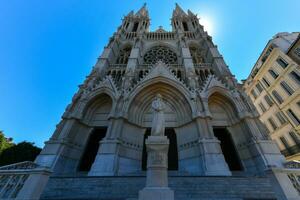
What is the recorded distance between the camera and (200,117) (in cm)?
1004

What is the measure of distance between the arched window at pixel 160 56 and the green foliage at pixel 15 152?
17.7 meters

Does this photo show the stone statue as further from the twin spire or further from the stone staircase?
the twin spire

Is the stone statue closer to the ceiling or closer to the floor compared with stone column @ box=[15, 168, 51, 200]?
closer to the ceiling

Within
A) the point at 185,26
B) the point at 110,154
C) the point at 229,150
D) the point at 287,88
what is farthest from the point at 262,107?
the point at 110,154

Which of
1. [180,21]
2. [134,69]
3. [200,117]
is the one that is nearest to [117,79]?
[134,69]

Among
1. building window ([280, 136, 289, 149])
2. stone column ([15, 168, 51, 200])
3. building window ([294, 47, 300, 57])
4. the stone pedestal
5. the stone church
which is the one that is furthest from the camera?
building window ([280, 136, 289, 149])

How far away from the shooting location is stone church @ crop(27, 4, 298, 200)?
6.45m

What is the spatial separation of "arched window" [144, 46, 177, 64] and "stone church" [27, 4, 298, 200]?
219 centimetres

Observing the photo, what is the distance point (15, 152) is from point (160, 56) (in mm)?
20731

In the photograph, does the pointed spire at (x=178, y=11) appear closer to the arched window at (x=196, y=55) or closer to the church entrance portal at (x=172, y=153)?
the arched window at (x=196, y=55)

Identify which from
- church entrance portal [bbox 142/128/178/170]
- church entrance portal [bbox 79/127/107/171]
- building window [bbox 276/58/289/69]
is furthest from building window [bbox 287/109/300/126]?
church entrance portal [bbox 79/127/107/171]

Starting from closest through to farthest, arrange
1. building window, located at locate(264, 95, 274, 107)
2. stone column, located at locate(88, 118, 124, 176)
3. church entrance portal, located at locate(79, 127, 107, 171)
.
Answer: stone column, located at locate(88, 118, 124, 176), church entrance portal, located at locate(79, 127, 107, 171), building window, located at locate(264, 95, 274, 107)

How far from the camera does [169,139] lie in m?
11.9

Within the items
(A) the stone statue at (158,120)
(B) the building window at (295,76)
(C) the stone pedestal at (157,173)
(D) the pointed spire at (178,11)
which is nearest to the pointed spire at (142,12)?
(D) the pointed spire at (178,11)
